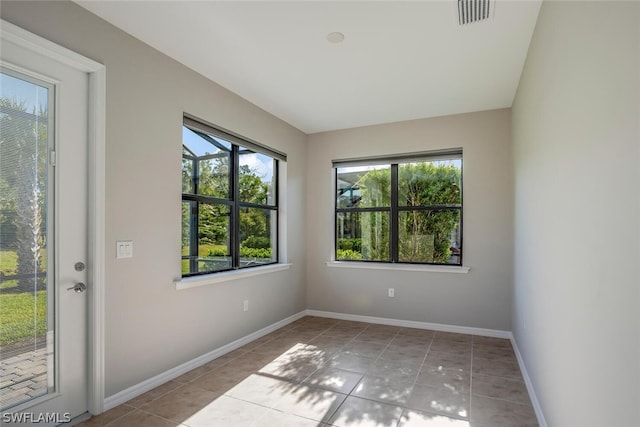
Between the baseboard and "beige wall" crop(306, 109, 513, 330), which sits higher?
"beige wall" crop(306, 109, 513, 330)

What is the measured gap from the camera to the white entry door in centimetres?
191

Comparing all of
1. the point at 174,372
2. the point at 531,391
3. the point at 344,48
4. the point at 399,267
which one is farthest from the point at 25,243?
the point at 399,267

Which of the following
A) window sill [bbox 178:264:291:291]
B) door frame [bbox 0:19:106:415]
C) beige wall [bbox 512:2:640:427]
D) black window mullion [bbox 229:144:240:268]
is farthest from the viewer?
black window mullion [bbox 229:144:240:268]

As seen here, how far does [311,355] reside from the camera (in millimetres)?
3404

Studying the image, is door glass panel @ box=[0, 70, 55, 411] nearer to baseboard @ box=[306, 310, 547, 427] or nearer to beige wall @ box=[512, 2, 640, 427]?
beige wall @ box=[512, 2, 640, 427]

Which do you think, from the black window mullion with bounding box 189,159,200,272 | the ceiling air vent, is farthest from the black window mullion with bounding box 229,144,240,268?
the ceiling air vent

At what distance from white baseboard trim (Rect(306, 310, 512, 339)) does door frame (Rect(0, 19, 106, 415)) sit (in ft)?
10.0

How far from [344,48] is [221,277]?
235 centimetres

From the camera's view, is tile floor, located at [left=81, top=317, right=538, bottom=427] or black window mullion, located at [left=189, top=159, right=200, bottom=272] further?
black window mullion, located at [left=189, top=159, right=200, bottom=272]

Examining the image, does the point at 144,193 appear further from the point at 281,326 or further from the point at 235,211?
the point at 281,326

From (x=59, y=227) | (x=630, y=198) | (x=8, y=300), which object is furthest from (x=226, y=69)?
(x=630, y=198)

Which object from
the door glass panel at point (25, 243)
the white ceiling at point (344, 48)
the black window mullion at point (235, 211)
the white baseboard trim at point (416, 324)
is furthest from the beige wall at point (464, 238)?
the door glass panel at point (25, 243)

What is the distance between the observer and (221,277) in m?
3.33

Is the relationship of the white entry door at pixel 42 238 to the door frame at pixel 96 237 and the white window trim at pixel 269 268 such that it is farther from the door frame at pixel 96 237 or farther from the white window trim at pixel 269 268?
the white window trim at pixel 269 268
